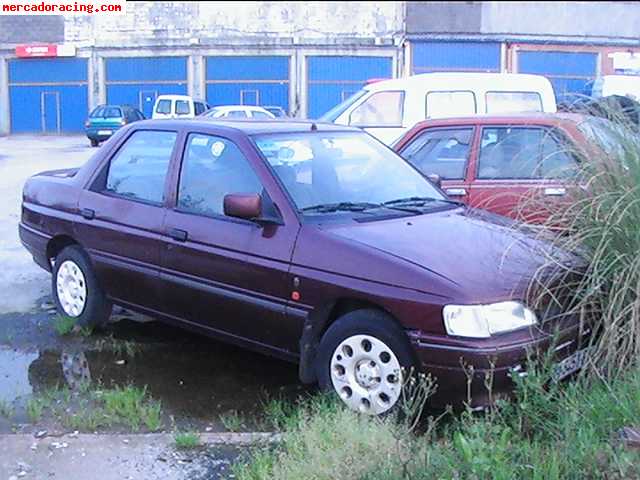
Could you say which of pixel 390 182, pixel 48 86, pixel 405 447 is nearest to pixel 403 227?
pixel 390 182

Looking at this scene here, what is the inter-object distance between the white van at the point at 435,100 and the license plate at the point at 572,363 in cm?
833

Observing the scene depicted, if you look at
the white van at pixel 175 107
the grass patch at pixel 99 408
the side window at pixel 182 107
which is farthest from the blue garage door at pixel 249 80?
the grass patch at pixel 99 408

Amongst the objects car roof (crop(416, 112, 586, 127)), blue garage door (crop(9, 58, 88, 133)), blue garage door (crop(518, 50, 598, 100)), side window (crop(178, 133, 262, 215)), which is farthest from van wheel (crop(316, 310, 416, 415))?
blue garage door (crop(9, 58, 88, 133))

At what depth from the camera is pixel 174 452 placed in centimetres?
412

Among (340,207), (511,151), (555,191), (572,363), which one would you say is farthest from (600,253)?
(511,151)

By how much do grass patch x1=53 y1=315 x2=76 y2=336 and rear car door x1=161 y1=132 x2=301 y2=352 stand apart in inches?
45.3

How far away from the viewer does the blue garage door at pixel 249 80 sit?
3797cm

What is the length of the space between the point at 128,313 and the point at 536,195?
11.4 ft

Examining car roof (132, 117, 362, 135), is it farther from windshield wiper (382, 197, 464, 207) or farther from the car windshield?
windshield wiper (382, 197, 464, 207)

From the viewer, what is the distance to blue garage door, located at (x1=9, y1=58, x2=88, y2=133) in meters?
39.9

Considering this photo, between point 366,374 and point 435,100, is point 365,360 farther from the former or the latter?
point 435,100

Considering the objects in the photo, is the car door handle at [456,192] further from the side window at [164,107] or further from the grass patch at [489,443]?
the side window at [164,107]

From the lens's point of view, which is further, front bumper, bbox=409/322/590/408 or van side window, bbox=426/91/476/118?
van side window, bbox=426/91/476/118

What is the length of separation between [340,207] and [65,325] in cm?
251
